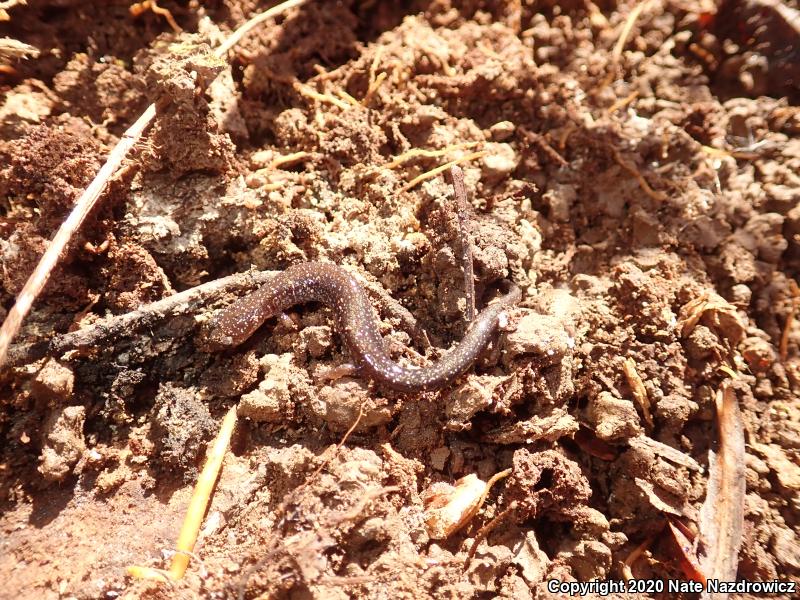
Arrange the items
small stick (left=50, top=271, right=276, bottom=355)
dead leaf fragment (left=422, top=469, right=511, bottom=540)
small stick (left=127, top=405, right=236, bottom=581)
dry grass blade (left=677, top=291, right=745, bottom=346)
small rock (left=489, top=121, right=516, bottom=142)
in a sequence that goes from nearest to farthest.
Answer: small stick (left=127, top=405, right=236, bottom=581) → dead leaf fragment (left=422, top=469, right=511, bottom=540) → small stick (left=50, top=271, right=276, bottom=355) → dry grass blade (left=677, top=291, right=745, bottom=346) → small rock (left=489, top=121, right=516, bottom=142)

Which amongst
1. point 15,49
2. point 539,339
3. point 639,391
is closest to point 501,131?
point 539,339

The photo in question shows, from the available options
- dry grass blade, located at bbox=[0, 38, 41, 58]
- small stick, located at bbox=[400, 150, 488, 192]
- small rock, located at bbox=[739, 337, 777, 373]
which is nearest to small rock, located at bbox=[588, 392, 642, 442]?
small rock, located at bbox=[739, 337, 777, 373]

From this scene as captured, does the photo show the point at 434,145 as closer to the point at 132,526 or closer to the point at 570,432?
the point at 570,432

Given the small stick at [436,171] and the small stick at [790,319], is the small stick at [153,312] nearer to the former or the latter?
the small stick at [436,171]

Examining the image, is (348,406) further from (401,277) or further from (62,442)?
(62,442)

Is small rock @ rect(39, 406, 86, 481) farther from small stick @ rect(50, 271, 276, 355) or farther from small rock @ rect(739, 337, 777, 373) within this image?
small rock @ rect(739, 337, 777, 373)
